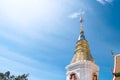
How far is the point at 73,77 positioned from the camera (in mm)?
41562

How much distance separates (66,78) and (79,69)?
2609 mm

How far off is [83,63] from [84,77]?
1.98 m

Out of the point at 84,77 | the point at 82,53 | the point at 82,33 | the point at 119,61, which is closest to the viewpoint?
the point at 119,61

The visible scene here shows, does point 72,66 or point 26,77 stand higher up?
point 72,66

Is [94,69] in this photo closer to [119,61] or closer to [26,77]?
[119,61]

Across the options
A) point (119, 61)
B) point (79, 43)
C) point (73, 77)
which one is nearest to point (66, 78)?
point (73, 77)

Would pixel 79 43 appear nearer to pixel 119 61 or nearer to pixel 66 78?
pixel 66 78

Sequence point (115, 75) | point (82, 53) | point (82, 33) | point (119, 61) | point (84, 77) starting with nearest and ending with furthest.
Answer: point (115, 75) → point (119, 61) → point (84, 77) → point (82, 53) → point (82, 33)

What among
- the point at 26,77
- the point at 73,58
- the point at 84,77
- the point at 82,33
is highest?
the point at 82,33

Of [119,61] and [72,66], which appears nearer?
[119,61]

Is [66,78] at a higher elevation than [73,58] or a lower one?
lower

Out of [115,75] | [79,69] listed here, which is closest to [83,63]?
[79,69]

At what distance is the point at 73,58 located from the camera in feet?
145

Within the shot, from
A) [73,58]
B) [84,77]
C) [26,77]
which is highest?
[73,58]
